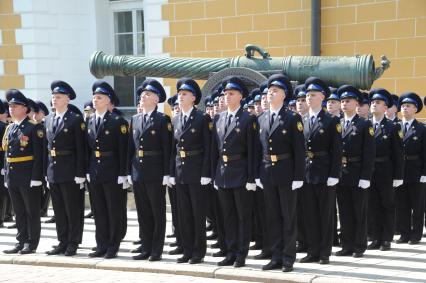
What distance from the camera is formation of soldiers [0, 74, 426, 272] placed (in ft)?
27.1

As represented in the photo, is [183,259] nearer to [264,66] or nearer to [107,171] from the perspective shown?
[107,171]

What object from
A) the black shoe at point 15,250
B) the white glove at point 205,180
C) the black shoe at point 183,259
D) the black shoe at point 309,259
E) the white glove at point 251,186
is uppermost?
the white glove at point 205,180

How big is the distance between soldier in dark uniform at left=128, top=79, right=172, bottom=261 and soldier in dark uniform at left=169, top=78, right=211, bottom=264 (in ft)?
0.40

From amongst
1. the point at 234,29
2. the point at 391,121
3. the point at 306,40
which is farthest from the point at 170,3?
the point at 391,121

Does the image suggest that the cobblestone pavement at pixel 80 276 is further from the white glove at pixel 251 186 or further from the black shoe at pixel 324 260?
the black shoe at pixel 324 260

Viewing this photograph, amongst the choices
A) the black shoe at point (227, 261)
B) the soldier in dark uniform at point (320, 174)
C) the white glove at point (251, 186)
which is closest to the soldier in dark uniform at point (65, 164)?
the black shoe at point (227, 261)

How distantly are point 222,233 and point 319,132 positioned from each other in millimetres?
1441

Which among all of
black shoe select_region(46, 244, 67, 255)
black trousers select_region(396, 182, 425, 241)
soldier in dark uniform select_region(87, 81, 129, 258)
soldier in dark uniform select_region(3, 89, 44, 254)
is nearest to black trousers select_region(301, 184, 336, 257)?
black trousers select_region(396, 182, 425, 241)

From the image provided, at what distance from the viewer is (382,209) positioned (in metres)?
9.41

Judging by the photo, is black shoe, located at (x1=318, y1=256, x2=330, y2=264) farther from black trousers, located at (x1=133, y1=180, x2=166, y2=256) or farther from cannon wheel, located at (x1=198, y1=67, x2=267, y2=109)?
cannon wheel, located at (x1=198, y1=67, x2=267, y2=109)

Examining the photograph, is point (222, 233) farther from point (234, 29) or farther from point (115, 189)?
point (234, 29)

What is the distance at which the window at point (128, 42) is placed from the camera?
16344 millimetres

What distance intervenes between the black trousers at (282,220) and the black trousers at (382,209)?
1576 mm

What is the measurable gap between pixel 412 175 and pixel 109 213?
11.3 feet
